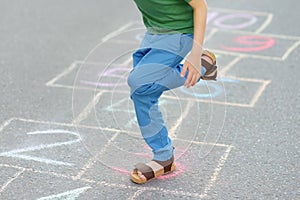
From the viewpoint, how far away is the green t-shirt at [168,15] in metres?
3.33

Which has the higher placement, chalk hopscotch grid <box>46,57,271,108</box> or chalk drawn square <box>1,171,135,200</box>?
chalk drawn square <box>1,171,135,200</box>

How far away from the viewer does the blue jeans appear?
3.38 meters

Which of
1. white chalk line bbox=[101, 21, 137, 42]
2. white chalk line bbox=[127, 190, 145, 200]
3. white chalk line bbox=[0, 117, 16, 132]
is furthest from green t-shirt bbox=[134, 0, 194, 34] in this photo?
white chalk line bbox=[101, 21, 137, 42]

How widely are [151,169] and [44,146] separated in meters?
0.75

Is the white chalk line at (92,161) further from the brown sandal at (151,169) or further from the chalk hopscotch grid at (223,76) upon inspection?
the chalk hopscotch grid at (223,76)

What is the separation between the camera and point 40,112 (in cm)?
447

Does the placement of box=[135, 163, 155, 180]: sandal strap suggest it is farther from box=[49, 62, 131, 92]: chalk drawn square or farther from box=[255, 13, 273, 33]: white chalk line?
box=[255, 13, 273, 33]: white chalk line

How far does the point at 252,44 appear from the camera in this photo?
19.5ft

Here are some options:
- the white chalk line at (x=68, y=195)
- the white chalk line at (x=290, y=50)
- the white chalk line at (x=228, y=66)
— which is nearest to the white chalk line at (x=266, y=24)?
the white chalk line at (x=290, y=50)

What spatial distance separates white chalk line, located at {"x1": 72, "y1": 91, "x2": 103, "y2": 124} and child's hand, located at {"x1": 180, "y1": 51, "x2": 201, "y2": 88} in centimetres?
117

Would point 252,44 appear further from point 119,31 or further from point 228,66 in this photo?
point 119,31

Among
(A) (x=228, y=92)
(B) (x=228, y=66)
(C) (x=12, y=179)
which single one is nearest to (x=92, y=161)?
(C) (x=12, y=179)

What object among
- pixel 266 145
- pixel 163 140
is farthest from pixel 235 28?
pixel 163 140

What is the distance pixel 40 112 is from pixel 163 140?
1204 millimetres
